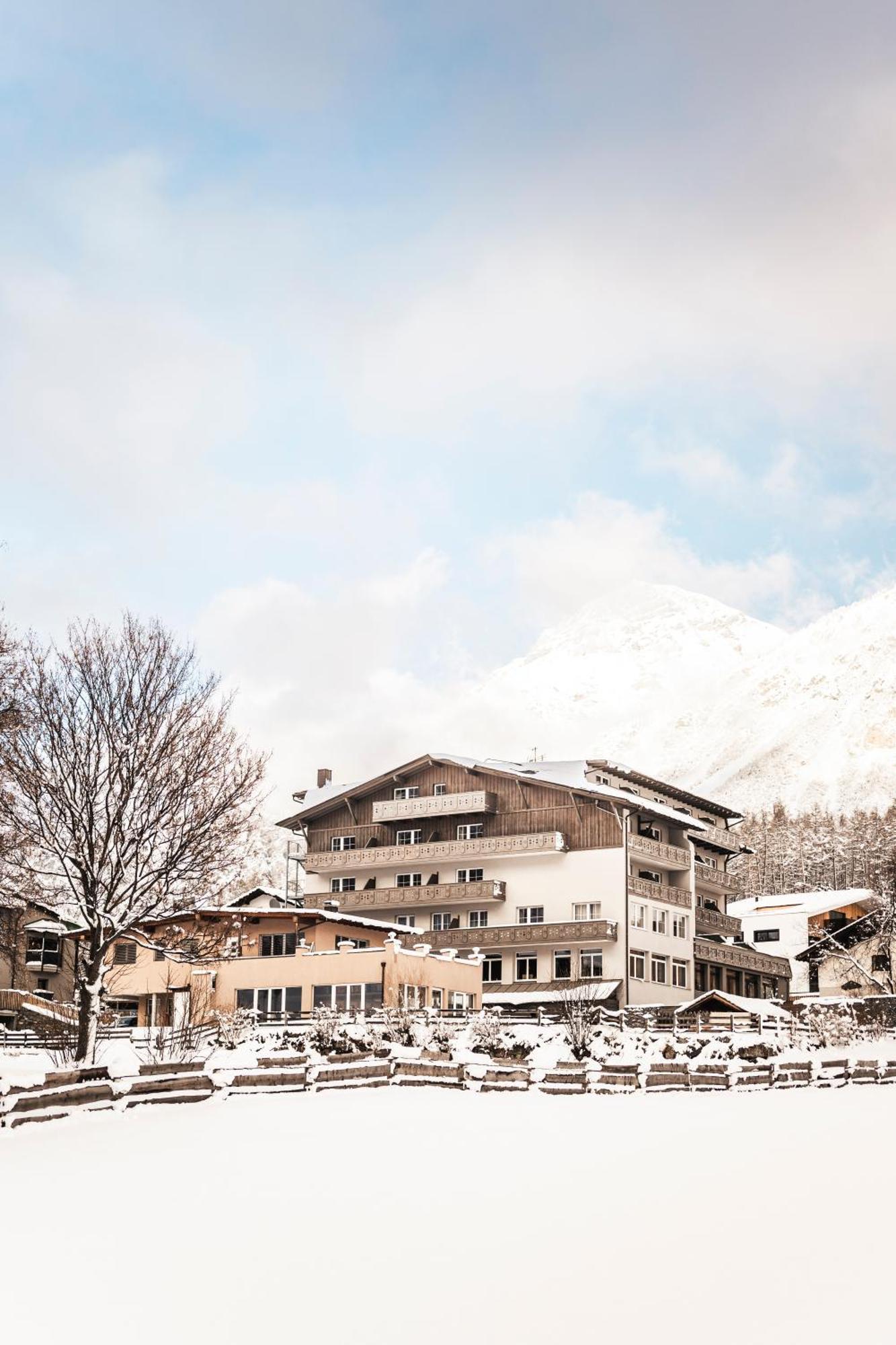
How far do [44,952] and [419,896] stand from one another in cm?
2033

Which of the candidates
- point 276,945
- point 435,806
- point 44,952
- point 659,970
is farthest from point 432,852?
point 44,952

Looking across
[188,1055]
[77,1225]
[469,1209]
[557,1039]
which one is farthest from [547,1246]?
[557,1039]

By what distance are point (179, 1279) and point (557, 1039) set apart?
122 ft

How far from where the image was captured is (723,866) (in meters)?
81.8

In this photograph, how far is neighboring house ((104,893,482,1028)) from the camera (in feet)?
175

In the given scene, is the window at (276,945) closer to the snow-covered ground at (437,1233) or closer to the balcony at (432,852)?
the balcony at (432,852)

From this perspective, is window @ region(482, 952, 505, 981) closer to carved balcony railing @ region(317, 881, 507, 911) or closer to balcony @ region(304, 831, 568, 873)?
carved balcony railing @ region(317, 881, 507, 911)

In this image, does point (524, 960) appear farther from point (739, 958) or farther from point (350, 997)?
point (350, 997)

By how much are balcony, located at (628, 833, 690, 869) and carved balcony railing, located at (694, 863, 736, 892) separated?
208cm

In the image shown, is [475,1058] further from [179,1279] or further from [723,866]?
[723,866]

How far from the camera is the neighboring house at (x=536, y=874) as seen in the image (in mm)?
66938

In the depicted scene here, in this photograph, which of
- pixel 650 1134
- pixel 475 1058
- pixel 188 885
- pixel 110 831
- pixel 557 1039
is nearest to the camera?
pixel 650 1134

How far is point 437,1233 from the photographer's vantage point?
13.9 m

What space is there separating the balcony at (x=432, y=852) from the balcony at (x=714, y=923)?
34.1ft
